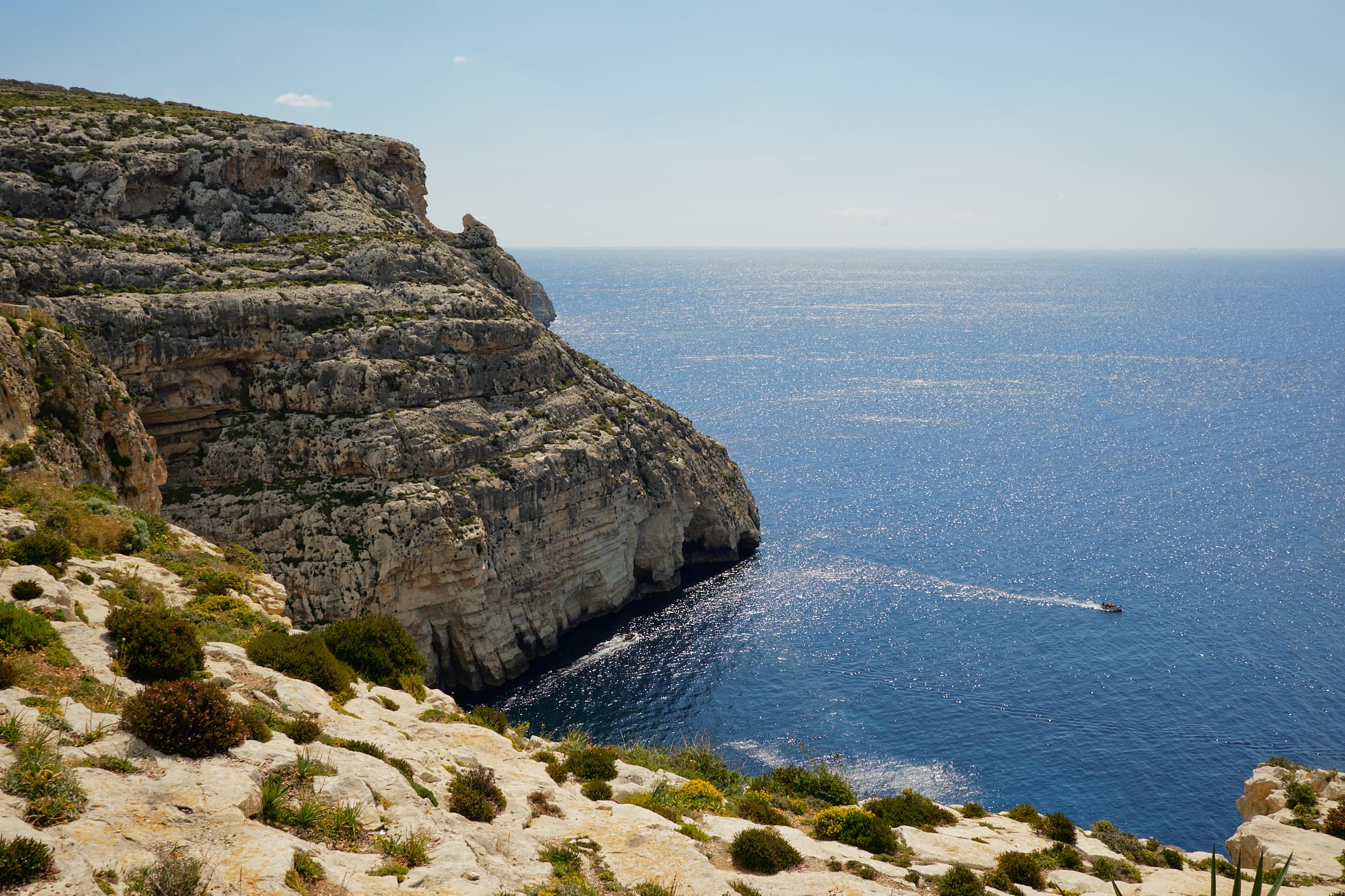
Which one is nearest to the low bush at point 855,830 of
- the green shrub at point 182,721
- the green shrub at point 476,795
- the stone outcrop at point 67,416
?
the green shrub at point 476,795

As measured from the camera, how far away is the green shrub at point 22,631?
16.5 m

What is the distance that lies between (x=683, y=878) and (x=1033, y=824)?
14.6 meters

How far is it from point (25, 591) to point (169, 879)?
10.7 meters

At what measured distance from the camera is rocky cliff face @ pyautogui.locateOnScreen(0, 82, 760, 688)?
52.5m

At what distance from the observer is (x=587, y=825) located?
63.7 feet

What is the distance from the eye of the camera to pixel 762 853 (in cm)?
1950

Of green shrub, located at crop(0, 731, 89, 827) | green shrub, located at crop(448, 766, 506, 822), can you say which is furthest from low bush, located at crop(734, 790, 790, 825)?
green shrub, located at crop(0, 731, 89, 827)

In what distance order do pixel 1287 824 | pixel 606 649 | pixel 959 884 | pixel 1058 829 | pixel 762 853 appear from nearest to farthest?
1. pixel 762 853
2. pixel 959 884
3. pixel 1058 829
4. pixel 1287 824
5. pixel 606 649

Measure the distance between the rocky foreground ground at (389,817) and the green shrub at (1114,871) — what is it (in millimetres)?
67

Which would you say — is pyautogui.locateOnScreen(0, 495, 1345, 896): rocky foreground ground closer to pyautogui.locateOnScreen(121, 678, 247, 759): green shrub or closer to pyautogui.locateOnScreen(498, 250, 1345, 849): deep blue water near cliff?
pyautogui.locateOnScreen(121, 678, 247, 759): green shrub

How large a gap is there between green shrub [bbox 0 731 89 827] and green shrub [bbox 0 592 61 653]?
4.20m

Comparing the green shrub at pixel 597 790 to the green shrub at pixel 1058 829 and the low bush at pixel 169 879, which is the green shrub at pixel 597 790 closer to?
the low bush at pixel 169 879

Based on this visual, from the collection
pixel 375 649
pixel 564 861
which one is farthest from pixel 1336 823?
pixel 375 649

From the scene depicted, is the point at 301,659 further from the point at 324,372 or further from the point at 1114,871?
the point at 324,372
